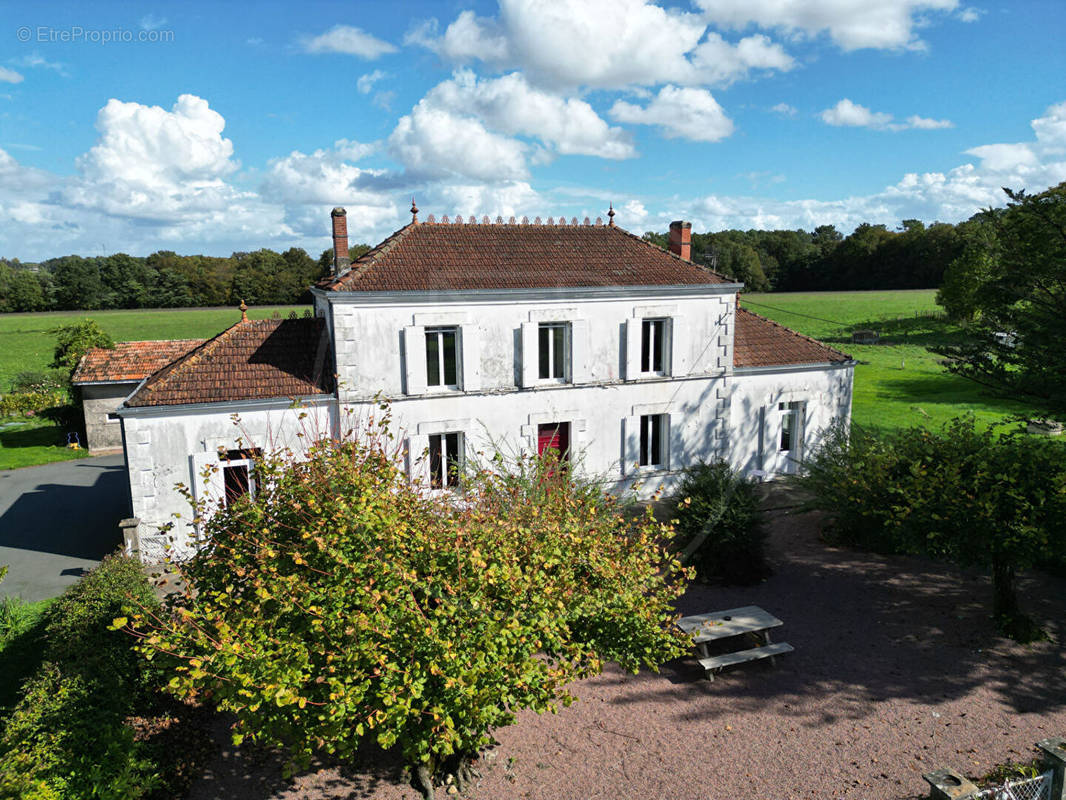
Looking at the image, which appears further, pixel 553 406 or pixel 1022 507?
pixel 553 406

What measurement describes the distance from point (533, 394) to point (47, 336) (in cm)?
7915

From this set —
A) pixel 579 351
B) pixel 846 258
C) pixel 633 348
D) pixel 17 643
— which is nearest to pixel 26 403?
pixel 17 643

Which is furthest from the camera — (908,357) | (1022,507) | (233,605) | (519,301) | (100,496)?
(908,357)

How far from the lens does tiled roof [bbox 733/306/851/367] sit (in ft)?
69.8

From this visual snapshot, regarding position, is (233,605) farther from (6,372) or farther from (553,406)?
(6,372)

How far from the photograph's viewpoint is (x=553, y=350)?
1884 centimetres

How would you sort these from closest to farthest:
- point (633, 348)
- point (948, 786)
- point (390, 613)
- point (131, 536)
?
point (390, 613), point (948, 786), point (131, 536), point (633, 348)

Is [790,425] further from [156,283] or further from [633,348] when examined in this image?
[156,283]

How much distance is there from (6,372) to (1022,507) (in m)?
67.9

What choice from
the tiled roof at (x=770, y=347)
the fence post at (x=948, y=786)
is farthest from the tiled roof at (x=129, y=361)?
the fence post at (x=948, y=786)

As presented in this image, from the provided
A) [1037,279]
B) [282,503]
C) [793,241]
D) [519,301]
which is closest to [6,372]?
[519,301]

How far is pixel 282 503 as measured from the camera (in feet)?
27.2

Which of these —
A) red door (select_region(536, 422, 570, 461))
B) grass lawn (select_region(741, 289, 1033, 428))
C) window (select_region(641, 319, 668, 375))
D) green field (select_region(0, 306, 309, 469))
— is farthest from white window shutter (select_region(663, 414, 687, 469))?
green field (select_region(0, 306, 309, 469))

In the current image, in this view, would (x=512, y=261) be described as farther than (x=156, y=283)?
No
